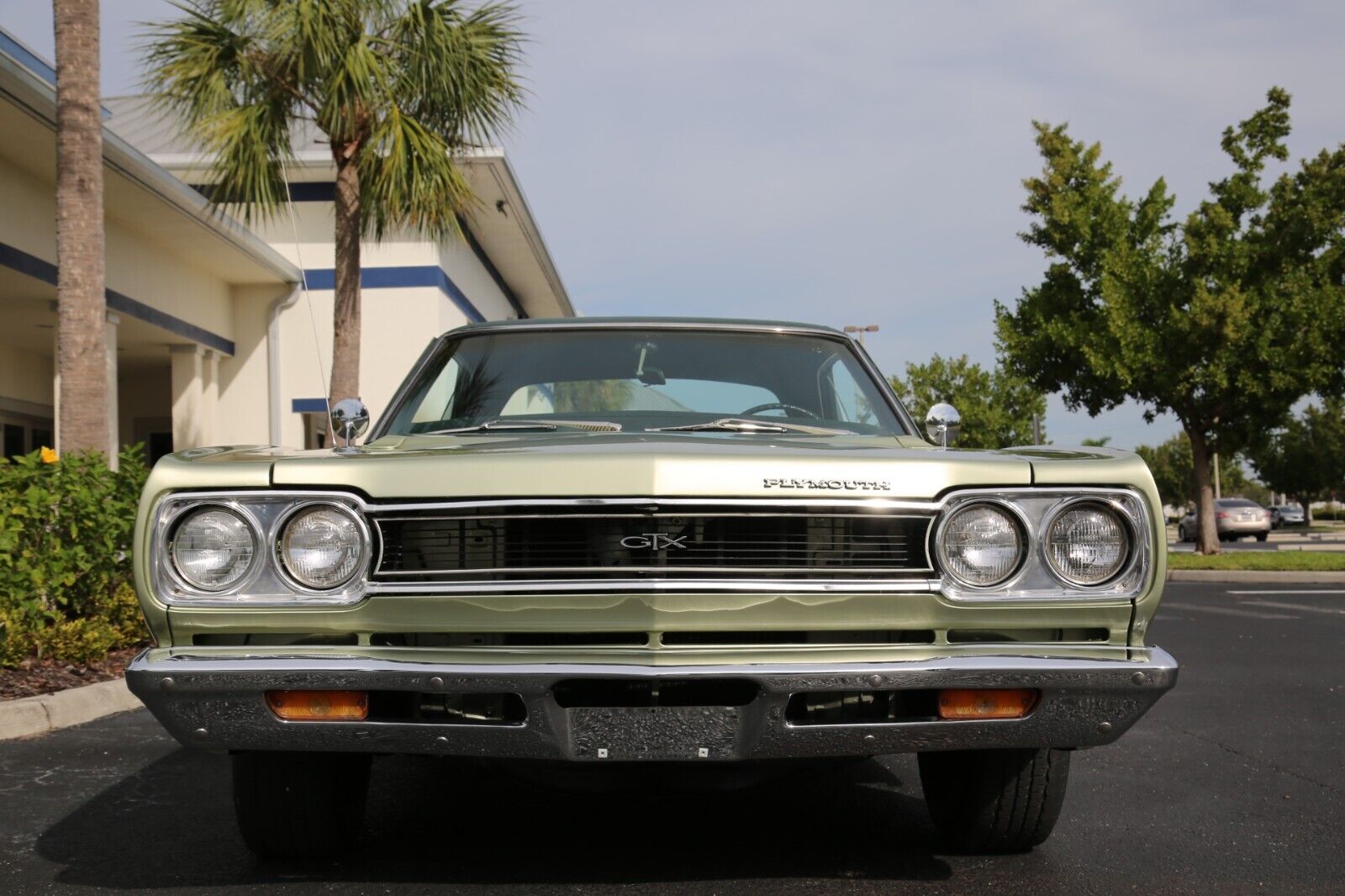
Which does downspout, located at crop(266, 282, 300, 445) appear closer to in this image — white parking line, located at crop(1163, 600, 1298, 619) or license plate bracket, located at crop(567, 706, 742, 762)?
white parking line, located at crop(1163, 600, 1298, 619)

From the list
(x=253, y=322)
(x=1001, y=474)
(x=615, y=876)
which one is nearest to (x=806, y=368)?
(x=1001, y=474)

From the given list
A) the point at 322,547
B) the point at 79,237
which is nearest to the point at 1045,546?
the point at 322,547

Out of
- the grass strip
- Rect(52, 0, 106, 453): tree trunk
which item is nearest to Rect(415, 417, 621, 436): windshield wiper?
Rect(52, 0, 106, 453): tree trunk

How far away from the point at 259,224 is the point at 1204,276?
53.1 feet

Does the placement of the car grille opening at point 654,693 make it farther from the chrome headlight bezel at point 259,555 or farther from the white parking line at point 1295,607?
the white parking line at point 1295,607

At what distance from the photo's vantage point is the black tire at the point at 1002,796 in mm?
3379

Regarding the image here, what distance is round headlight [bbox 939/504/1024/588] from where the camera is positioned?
2965 millimetres

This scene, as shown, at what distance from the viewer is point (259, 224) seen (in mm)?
24062

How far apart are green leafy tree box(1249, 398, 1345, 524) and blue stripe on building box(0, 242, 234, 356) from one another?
55.3 m

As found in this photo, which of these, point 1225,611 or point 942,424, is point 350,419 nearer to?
point 942,424

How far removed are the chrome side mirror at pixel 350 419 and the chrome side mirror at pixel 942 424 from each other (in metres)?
1.81

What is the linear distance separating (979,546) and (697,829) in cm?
142

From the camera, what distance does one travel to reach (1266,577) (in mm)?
17344

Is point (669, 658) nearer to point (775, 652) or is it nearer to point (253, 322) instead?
point (775, 652)
